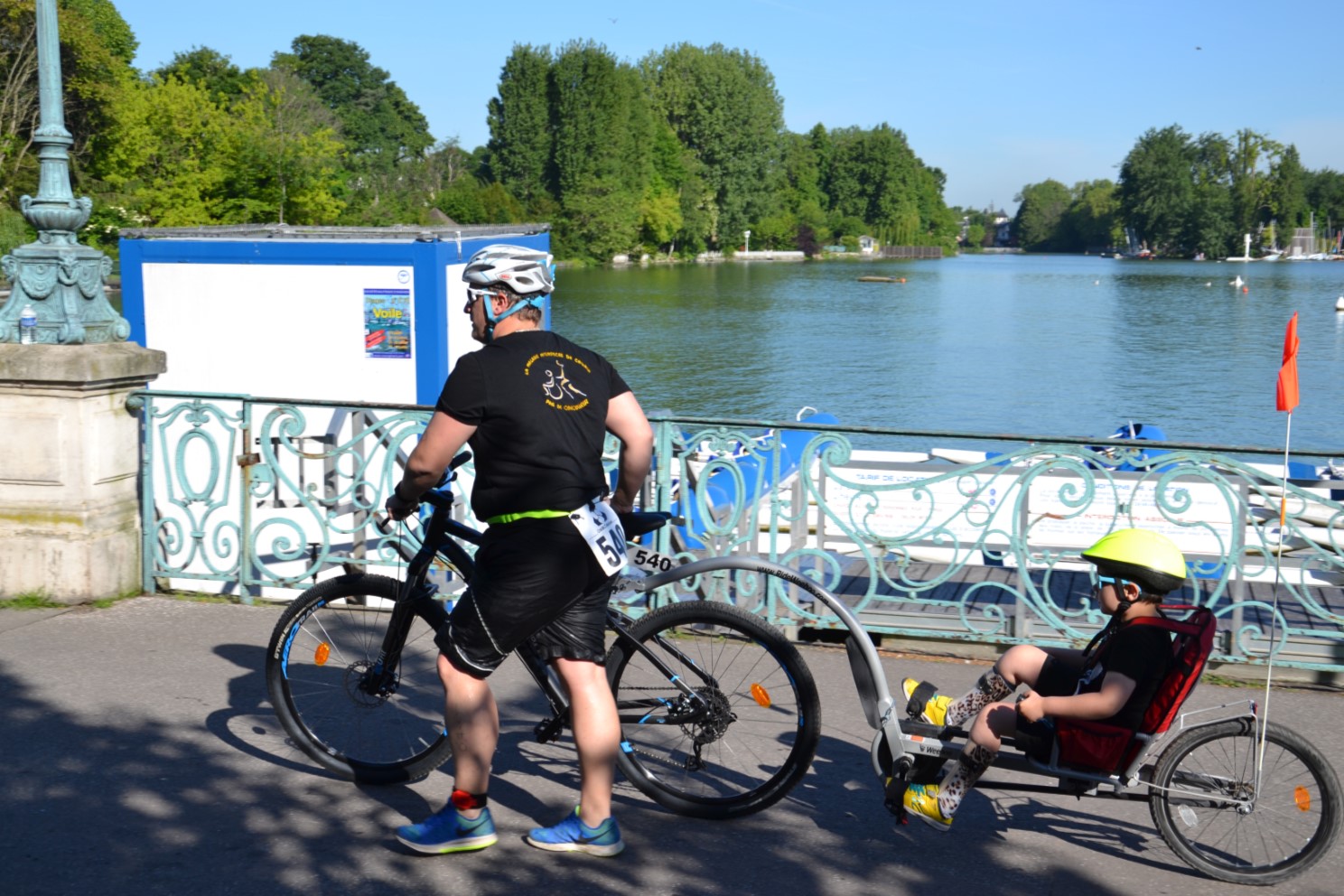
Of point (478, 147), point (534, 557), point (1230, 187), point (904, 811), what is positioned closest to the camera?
point (534, 557)

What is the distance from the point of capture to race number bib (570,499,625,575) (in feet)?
13.2

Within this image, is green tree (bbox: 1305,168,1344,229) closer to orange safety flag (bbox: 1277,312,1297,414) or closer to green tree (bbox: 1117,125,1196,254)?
green tree (bbox: 1117,125,1196,254)

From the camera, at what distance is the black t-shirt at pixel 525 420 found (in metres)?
3.93

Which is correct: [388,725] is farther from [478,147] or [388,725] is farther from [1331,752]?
[478,147]

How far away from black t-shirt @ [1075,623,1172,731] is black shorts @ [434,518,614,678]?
1.51 m

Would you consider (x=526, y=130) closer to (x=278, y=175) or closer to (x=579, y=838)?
(x=278, y=175)

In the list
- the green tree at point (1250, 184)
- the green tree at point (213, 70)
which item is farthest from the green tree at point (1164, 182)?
the green tree at point (213, 70)

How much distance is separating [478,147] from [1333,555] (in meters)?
131

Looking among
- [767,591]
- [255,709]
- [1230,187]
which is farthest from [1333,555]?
[1230,187]

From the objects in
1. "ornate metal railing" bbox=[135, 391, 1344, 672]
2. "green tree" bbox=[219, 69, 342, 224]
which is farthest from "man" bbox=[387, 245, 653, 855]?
"green tree" bbox=[219, 69, 342, 224]

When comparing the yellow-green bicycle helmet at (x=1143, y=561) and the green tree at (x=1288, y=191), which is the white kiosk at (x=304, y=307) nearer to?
the yellow-green bicycle helmet at (x=1143, y=561)

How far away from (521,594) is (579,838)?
2.68 ft

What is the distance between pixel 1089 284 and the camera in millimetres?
111438

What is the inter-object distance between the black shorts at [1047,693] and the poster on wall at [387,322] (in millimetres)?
5565
